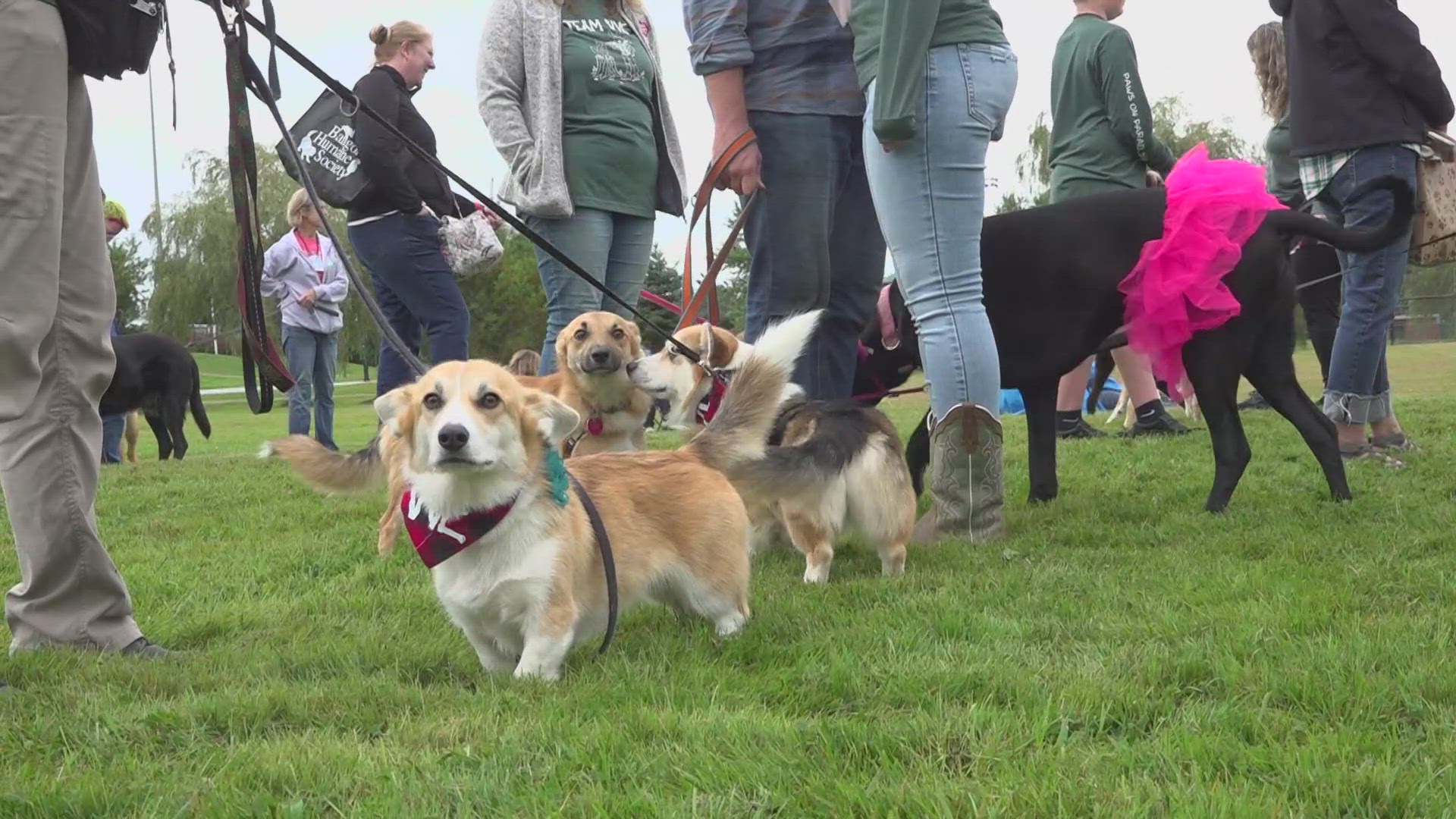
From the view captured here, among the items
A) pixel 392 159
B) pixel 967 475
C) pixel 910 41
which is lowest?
pixel 967 475

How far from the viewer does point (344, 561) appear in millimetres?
4410

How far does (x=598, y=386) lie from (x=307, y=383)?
196 inches

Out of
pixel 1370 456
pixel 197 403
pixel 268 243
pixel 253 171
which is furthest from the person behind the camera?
pixel 268 243

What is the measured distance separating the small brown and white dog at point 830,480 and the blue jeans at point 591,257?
130 cm

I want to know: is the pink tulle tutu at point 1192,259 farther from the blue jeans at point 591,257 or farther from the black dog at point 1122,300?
the blue jeans at point 591,257

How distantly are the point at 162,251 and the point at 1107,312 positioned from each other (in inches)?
1542

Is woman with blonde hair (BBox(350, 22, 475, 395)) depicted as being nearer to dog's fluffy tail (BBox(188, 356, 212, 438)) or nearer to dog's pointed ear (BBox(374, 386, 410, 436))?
dog's pointed ear (BBox(374, 386, 410, 436))

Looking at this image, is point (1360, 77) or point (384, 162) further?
point (384, 162)

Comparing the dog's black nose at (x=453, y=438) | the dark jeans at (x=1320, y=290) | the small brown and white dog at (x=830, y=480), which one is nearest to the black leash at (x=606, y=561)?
the dog's black nose at (x=453, y=438)

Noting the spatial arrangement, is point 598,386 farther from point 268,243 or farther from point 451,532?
point 268,243

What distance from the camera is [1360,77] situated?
5.30 metres

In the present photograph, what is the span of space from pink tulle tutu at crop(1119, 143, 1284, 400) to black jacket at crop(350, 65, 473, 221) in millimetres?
3365

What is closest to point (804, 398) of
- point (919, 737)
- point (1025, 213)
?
point (1025, 213)

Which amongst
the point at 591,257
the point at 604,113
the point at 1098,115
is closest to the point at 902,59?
the point at 604,113
